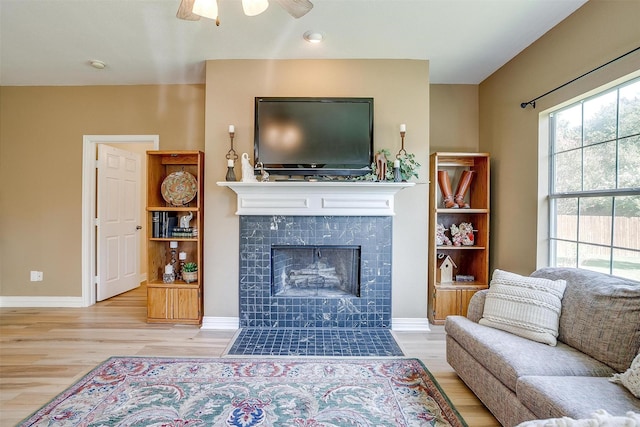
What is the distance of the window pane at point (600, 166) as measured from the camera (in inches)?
89.0

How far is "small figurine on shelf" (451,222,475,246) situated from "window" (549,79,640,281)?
2.78ft

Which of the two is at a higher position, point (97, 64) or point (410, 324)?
point (97, 64)

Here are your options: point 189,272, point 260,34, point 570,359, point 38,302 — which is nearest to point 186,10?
point 260,34

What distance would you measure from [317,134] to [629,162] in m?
2.37

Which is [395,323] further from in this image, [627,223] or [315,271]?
[627,223]

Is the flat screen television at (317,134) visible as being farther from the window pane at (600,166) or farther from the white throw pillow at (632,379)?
the white throw pillow at (632,379)

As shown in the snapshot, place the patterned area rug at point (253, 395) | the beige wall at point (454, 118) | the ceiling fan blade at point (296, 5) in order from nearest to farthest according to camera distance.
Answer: the ceiling fan blade at point (296, 5) < the patterned area rug at point (253, 395) < the beige wall at point (454, 118)

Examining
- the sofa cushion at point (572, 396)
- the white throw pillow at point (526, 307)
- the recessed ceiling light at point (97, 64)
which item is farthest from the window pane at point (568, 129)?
the recessed ceiling light at point (97, 64)

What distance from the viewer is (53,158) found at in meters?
4.05

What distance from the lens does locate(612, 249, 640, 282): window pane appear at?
206 centimetres

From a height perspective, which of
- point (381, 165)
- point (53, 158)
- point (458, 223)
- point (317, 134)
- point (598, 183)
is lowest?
point (458, 223)

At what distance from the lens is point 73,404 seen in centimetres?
202

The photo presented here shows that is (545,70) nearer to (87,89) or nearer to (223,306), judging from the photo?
(223,306)

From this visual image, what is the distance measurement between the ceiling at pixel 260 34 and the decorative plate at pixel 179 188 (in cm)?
119
